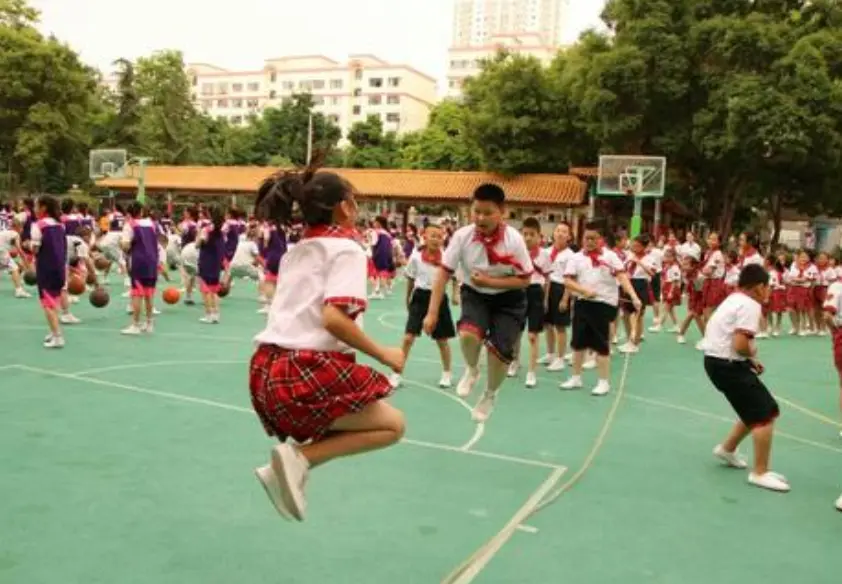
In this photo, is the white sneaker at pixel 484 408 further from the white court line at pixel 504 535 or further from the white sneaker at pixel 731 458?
the white sneaker at pixel 731 458

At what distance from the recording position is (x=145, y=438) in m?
6.06

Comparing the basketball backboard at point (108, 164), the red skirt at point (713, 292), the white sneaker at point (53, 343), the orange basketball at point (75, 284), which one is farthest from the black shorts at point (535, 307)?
the basketball backboard at point (108, 164)

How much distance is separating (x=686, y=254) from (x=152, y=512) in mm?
14290

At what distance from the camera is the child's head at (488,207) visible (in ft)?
18.4

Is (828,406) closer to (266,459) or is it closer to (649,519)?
(649,519)

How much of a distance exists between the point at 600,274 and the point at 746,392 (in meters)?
3.16

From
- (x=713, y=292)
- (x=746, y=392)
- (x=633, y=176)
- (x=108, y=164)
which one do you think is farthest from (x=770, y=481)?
(x=108, y=164)

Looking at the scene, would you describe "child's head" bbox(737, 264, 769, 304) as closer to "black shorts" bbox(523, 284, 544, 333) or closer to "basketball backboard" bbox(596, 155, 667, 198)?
"black shorts" bbox(523, 284, 544, 333)

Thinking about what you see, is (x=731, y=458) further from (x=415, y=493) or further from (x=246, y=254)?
(x=246, y=254)

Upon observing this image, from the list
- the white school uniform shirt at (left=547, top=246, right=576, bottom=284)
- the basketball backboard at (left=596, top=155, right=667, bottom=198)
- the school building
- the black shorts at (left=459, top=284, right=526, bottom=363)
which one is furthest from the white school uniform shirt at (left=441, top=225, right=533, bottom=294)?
the school building

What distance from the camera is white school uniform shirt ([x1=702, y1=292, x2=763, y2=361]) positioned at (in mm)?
5680

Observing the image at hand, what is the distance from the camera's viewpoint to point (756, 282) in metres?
5.75

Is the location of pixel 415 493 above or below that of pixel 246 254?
below

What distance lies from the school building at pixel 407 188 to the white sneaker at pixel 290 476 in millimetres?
25035
